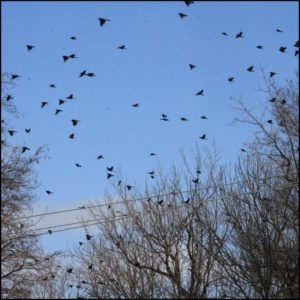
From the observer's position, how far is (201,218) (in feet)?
59.9

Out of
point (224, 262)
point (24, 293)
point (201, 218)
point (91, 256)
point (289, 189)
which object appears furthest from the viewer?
point (91, 256)

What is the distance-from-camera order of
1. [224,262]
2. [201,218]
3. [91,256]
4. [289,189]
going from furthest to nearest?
[91,256] < [201,218] < [224,262] < [289,189]

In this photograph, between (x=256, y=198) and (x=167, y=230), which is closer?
(x=256, y=198)

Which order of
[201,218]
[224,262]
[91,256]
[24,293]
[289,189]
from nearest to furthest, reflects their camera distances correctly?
1. [24,293]
2. [289,189]
3. [224,262]
4. [201,218]
5. [91,256]

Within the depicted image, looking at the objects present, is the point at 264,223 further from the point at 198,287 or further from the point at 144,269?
the point at 144,269

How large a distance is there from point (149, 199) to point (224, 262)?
3.49m

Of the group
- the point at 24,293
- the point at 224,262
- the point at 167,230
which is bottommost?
the point at 24,293

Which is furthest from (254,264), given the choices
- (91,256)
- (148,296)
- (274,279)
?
(91,256)

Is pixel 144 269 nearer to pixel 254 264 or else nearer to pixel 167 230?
pixel 167 230

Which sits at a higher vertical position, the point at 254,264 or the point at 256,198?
the point at 256,198

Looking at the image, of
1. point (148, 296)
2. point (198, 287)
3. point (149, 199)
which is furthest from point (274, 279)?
point (149, 199)

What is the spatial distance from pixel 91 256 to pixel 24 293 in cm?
730

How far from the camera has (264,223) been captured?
17.0m

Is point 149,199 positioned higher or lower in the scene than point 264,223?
higher
